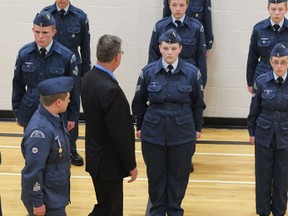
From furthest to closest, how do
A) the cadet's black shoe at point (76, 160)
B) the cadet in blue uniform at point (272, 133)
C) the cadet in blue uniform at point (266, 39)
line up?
the cadet's black shoe at point (76, 160)
the cadet in blue uniform at point (266, 39)
the cadet in blue uniform at point (272, 133)

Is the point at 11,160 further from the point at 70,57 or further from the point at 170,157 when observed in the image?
the point at 170,157

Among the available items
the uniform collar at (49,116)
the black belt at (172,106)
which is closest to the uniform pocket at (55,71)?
the black belt at (172,106)

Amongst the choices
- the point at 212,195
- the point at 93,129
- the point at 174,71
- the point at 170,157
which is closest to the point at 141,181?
the point at 212,195

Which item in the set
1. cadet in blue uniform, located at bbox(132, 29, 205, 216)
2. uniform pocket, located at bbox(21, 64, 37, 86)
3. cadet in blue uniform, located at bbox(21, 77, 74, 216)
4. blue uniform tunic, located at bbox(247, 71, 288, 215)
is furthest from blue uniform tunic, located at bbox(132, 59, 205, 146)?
cadet in blue uniform, located at bbox(21, 77, 74, 216)

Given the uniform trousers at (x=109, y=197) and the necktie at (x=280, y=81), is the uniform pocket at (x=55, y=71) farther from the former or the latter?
the necktie at (x=280, y=81)

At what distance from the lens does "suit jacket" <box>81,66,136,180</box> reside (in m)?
4.25

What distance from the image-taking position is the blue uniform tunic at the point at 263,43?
6.53 m

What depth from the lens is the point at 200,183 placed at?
638 cm

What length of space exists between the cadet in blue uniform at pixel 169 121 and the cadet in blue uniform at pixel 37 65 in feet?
2.92

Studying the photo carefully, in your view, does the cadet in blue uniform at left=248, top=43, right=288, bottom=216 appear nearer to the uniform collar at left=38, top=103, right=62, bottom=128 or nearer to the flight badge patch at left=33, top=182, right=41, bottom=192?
the uniform collar at left=38, top=103, right=62, bottom=128

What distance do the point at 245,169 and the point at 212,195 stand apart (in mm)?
906

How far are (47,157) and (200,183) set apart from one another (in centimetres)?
269

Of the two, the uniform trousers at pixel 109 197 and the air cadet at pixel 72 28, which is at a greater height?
the air cadet at pixel 72 28

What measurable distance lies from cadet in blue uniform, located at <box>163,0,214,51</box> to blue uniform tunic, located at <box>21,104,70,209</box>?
398 cm
